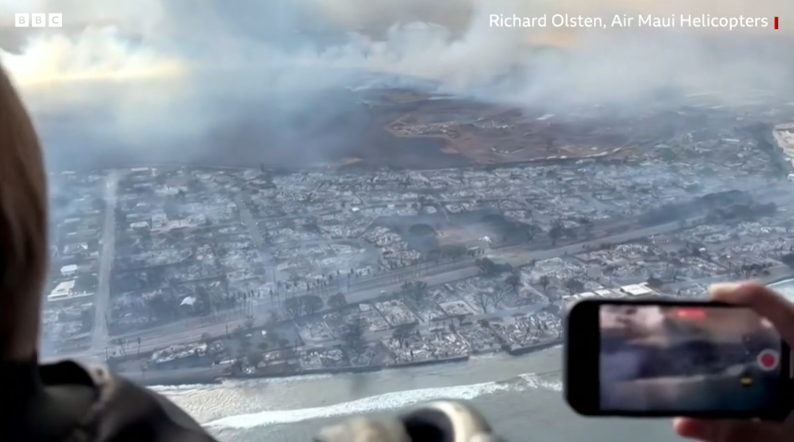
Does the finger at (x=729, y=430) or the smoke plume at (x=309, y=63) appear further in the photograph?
the smoke plume at (x=309, y=63)

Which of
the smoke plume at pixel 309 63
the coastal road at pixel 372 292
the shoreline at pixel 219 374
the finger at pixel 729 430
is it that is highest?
the smoke plume at pixel 309 63

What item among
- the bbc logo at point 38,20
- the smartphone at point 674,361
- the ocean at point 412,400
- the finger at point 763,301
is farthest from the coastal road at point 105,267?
the finger at point 763,301

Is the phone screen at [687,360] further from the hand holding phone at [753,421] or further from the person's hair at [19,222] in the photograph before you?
the person's hair at [19,222]

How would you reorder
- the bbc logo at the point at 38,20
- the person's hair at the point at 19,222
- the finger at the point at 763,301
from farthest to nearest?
the bbc logo at the point at 38,20
the finger at the point at 763,301
the person's hair at the point at 19,222

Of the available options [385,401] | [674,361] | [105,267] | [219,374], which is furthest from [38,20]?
[674,361]

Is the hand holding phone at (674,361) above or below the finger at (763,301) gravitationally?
below

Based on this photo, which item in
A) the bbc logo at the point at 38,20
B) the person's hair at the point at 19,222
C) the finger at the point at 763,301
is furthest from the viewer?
the bbc logo at the point at 38,20

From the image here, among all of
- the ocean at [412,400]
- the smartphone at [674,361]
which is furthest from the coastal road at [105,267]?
the smartphone at [674,361]

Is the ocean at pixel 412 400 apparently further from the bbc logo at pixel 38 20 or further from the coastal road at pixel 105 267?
the bbc logo at pixel 38 20
